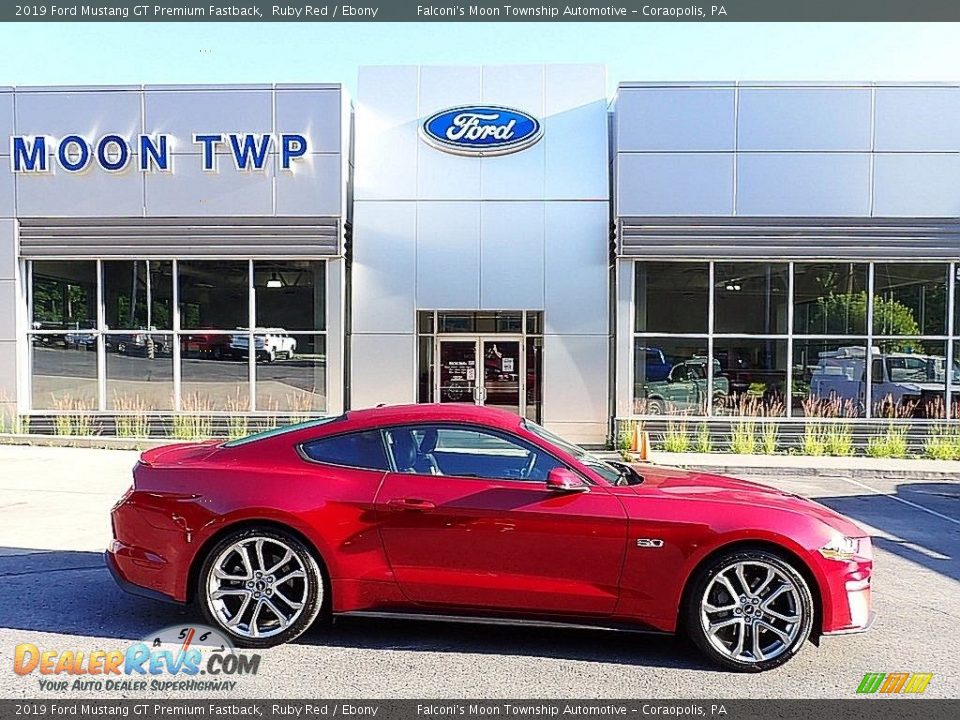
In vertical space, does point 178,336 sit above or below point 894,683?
above

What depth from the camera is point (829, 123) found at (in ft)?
47.3

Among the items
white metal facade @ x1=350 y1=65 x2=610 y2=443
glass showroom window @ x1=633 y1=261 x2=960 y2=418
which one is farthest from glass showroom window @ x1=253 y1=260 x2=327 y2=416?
glass showroom window @ x1=633 y1=261 x2=960 y2=418

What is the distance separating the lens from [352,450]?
472 cm

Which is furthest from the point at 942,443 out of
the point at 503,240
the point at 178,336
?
the point at 178,336

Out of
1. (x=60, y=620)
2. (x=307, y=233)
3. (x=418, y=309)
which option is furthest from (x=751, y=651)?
(x=307, y=233)

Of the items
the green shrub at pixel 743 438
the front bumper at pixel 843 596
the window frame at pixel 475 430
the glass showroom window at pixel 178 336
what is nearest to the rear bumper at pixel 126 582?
the window frame at pixel 475 430

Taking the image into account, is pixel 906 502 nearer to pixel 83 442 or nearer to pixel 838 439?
pixel 838 439

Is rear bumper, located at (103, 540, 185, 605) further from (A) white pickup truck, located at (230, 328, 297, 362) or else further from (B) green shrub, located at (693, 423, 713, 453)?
(B) green shrub, located at (693, 423, 713, 453)

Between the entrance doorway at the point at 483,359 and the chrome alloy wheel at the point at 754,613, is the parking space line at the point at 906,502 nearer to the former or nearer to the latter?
the chrome alloy wheel at the point at 754,613

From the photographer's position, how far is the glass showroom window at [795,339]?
1478 cm

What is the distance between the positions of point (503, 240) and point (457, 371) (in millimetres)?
2871

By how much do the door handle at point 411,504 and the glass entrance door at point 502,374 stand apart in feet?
36.2

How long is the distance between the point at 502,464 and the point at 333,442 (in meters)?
1.08

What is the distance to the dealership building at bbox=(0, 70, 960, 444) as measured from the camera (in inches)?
571
